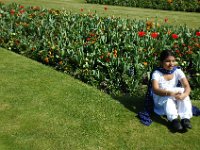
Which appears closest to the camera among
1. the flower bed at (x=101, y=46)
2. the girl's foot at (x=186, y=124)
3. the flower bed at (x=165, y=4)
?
the girl's foot at (x=186, y=124)

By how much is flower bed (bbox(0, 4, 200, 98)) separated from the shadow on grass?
33cm

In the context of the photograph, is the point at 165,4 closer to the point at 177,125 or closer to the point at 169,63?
the point at 169,63

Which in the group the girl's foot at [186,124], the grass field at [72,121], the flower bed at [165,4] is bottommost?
the grass field at [72,121]

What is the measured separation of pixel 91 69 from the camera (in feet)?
28.9

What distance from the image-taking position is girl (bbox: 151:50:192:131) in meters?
6.66

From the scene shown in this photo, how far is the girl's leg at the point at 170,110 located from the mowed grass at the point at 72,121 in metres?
0.29

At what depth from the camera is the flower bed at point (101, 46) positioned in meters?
8.51

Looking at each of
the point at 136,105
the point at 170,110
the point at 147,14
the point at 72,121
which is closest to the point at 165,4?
the point at 147,14

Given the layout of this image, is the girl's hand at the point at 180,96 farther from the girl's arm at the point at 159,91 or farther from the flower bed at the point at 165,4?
the flower bed at the point at 165,4

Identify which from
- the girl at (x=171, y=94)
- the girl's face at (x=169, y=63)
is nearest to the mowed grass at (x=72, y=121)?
the girl at (x=171, y=94)

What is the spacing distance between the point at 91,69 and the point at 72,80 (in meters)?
0.50

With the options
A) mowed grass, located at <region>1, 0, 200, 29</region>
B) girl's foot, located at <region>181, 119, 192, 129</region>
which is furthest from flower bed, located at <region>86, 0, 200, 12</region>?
girl's foot, located at <region>181, 119, 192, 129</region>

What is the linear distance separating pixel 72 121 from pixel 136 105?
1396 millimetres

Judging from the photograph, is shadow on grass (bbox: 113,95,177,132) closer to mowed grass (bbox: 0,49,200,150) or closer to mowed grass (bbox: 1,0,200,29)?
mowed grass (bbox: 0,49,200,150)
